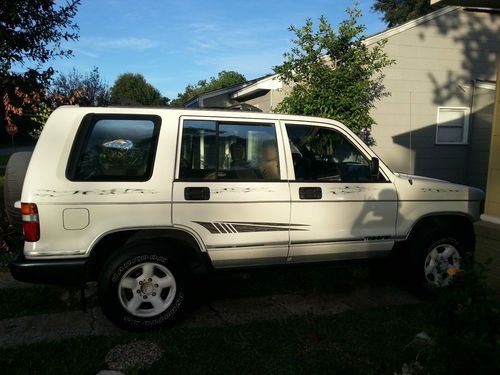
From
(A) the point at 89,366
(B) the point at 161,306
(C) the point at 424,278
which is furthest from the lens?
(C) the point at 424,278

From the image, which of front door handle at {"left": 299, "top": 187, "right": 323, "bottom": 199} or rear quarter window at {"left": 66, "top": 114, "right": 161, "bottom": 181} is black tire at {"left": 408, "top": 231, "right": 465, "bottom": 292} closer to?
front door handle at {"left": 299, "top": 187, "right": 323, "bottom": 199}

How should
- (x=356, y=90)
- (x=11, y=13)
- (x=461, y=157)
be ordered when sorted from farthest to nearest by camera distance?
(x=461, y=157) < (x=356, y=90) < (x=11, y=13)

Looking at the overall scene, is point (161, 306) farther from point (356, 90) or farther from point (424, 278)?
point (356, 90)

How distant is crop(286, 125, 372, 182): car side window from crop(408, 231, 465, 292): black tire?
2.97 ft

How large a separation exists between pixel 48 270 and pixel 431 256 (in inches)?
148

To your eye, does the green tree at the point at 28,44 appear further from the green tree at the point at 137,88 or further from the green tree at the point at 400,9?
the green tree at the point at 137,88

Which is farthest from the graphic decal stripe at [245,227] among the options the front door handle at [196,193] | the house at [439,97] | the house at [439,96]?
the house at [439,97]

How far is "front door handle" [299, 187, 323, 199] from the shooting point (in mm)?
4254

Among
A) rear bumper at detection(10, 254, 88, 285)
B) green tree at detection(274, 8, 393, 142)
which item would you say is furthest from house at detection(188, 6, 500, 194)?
rear bumper at detection(10, 254, 88, 285)

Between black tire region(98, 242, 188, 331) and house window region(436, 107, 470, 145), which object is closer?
black tire region(98, 242, 188, 331)

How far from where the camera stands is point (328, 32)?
27.6 ft

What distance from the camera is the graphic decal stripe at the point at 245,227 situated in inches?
157

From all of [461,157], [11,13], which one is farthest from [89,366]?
[461,157]

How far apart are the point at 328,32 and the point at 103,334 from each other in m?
6.74
